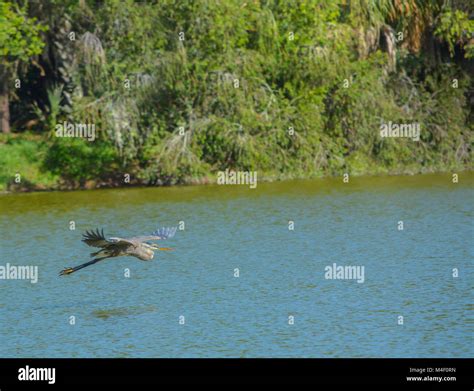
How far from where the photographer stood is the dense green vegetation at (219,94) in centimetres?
3625

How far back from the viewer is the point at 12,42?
1417 inches

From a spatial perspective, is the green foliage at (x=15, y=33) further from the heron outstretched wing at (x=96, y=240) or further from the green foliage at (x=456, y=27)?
the heron outstretched wing at (x=96, y=240)

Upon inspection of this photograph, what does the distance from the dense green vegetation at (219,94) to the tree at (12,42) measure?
0.26 feet

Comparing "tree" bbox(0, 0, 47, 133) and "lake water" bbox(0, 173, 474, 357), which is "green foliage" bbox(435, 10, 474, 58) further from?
"tree" bbox(0, 0, 47, 133)

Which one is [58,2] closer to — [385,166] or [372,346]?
[385,166]

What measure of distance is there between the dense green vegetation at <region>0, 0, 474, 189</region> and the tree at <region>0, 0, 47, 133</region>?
8 cm

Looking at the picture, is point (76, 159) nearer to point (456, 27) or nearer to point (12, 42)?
point (12, 42)

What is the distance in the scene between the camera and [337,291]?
2155 cm

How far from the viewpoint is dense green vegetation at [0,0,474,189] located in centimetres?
3625

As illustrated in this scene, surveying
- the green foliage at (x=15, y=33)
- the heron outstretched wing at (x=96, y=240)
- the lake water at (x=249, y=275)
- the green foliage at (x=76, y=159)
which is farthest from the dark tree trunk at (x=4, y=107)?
the heron outstretched wing at (x=96, y=240)

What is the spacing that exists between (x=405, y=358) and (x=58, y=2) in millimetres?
24023

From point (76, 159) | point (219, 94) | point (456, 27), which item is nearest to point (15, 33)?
point (76, 159)
